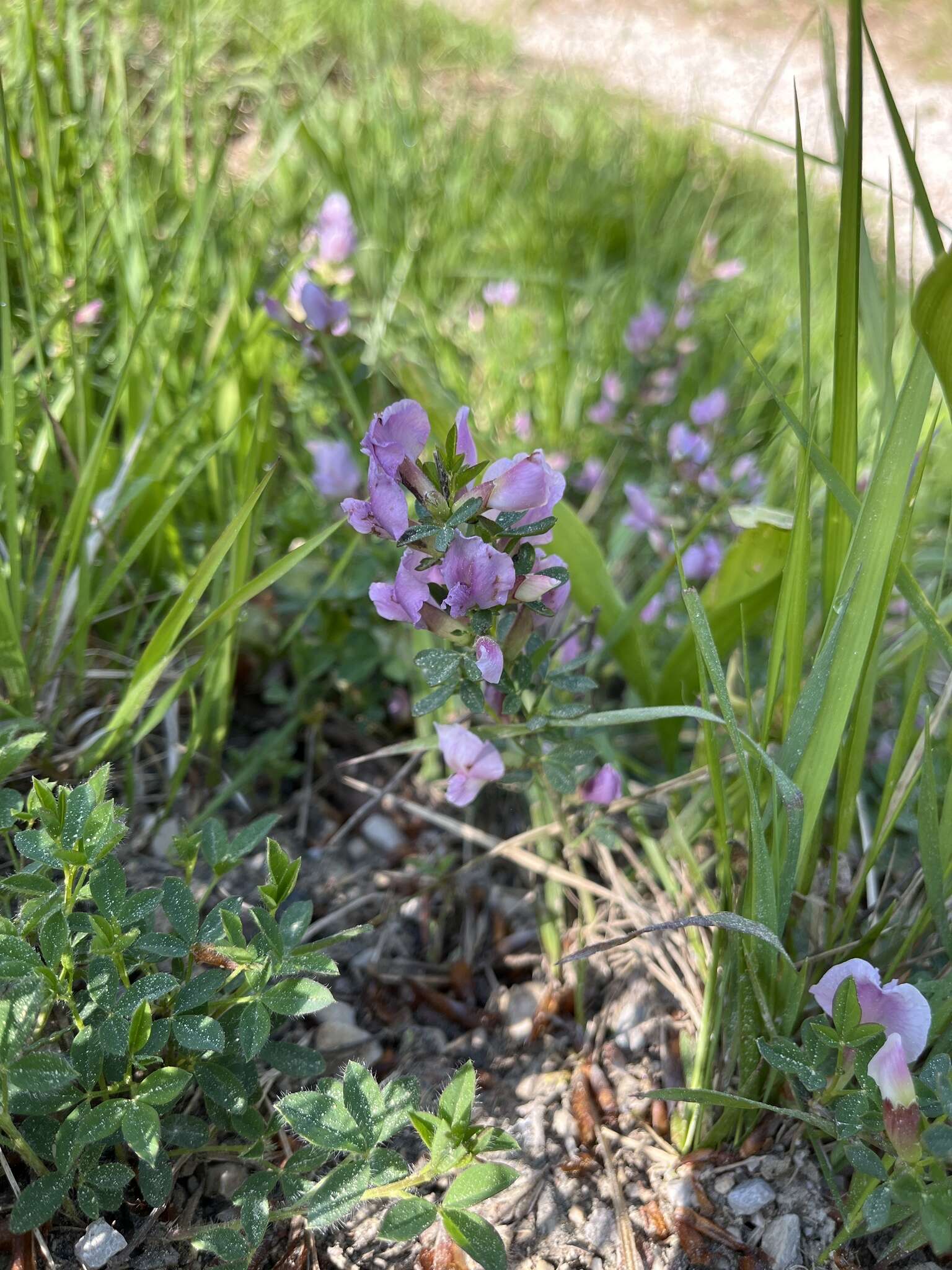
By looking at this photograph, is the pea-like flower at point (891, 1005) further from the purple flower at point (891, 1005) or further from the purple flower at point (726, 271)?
the purple flower at point (726, 271)

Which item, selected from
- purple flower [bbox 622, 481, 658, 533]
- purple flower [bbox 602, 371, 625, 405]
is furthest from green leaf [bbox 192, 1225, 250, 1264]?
purple flower [bbox 602, 371, 625, 405]

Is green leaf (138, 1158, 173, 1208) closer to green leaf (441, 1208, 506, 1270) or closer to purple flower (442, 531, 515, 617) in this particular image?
green leaf (441, 1208, 506, 1270)

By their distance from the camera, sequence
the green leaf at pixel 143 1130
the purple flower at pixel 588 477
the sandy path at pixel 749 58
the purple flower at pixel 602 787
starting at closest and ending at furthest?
the green leaf at pixel 143 1130 < the purple flower at pixel 602 787 < the purple flower at pixel 588 477 < the sandy path at pixel 749 58

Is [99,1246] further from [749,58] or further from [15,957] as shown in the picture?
[749,58]

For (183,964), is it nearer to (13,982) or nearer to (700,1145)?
(13,982)

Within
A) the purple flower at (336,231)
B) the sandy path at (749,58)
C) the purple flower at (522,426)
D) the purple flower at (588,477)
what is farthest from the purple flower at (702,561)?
the sandy path at (749,58)
